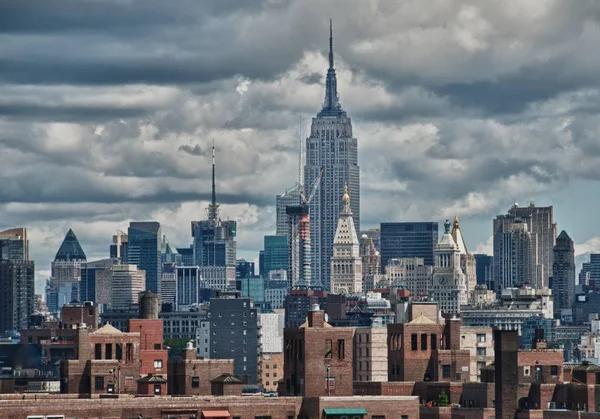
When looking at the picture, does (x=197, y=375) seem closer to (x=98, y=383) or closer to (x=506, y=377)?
(x=98, y=383)

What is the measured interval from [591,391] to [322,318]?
20.9 m

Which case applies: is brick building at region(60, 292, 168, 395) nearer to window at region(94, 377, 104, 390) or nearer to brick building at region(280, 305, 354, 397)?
window at region(94, 377, 104, 390)

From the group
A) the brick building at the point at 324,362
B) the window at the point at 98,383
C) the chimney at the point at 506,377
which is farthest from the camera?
the window at the point at 98,383

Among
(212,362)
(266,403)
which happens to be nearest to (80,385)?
(212,362)

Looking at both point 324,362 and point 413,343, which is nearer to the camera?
point 324,362

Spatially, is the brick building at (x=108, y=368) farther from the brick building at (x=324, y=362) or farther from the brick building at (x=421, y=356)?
the brick building at (x=421, y=356)

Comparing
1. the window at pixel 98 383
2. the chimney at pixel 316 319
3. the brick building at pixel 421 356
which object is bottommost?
the window at pixel 98 383

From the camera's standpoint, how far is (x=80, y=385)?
558 ft

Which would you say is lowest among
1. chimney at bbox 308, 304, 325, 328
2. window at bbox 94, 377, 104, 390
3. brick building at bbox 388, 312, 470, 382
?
window at bbox 94, 377, 104, 390

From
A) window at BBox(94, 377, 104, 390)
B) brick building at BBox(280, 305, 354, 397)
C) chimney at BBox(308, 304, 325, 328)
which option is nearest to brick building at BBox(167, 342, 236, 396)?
window at BBox(94, 377, 104, 390)

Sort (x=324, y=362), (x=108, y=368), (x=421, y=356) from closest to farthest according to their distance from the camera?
1. (x=324, y=362)
2. (x=108, y=368)
3. (x=421, y=356)

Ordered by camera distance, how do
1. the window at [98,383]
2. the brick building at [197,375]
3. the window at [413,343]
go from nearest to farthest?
the window at [98,383]
the brick building at [197,375]
the window at [413,343]

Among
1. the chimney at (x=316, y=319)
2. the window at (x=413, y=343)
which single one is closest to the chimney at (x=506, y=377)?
the chimney at (x=316, y=319)

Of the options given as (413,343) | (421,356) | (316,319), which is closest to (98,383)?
(316,319)
